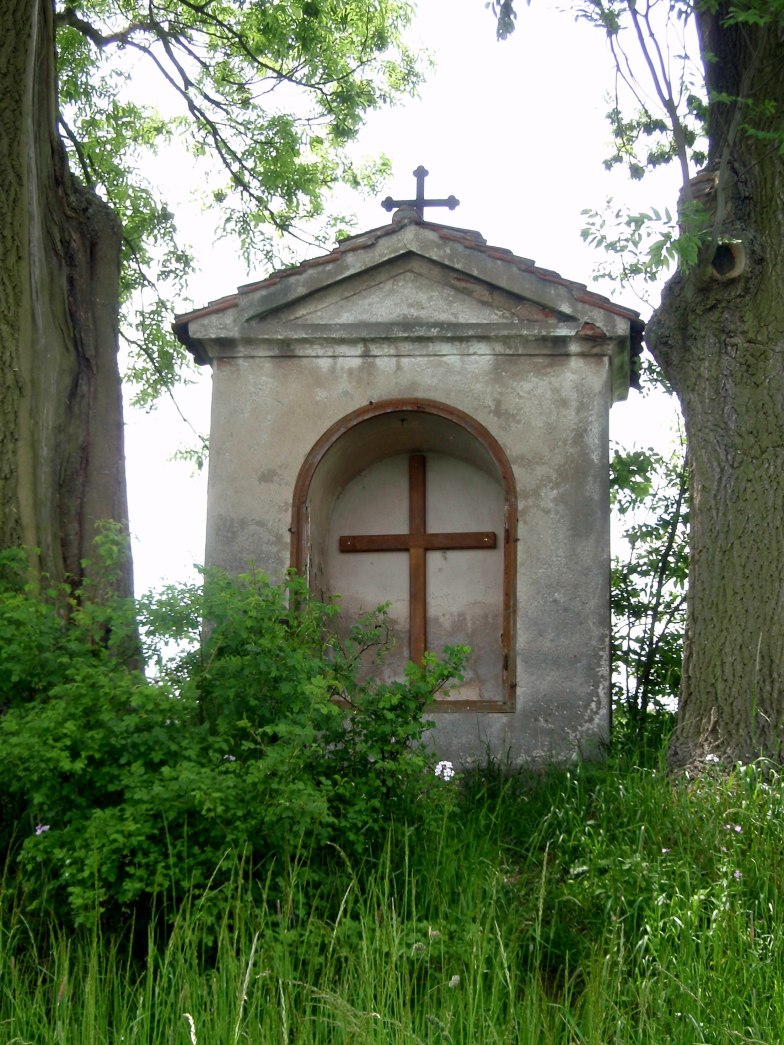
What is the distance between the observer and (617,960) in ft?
16.9

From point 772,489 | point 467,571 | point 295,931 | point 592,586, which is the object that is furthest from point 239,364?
point 295,931

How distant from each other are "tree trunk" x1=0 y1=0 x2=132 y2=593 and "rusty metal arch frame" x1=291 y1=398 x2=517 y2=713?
3.90 feet

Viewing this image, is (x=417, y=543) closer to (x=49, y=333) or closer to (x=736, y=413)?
(x=736, y=413)

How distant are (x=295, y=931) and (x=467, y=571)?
4970mm

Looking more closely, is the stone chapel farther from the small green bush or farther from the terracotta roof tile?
the small green bush

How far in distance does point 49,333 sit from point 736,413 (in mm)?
4312

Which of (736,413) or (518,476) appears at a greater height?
(736,413)

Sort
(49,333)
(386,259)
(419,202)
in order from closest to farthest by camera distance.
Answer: (49,333), (386,259), (419,202)

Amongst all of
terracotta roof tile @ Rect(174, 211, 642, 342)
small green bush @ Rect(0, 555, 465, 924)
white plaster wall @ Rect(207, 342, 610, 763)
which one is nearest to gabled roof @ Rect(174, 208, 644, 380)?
terracotta roof tile @ Rect(174, 211, 642, 342)

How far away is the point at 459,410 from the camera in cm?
884

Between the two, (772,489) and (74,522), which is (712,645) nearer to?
(772,489)

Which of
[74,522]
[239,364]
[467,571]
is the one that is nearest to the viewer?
[74,522]

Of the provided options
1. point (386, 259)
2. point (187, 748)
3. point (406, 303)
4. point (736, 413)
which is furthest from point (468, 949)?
point (386, 259)

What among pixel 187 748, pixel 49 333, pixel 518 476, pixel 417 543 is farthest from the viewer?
pixel 417 543
